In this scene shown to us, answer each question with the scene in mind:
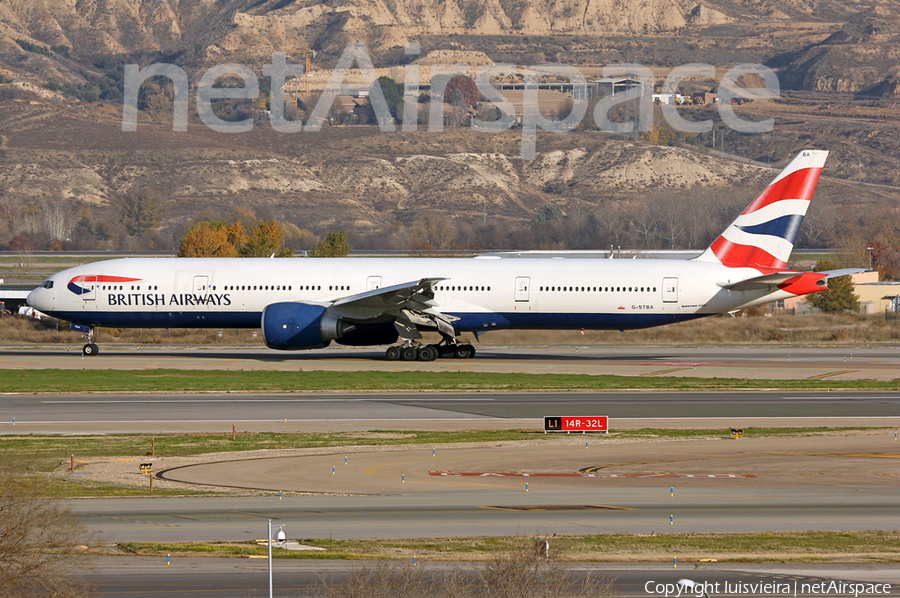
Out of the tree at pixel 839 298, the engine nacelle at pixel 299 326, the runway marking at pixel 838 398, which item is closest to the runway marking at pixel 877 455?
the runway marking at pixel 838 398

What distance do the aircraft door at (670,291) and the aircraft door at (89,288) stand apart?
26.2 m

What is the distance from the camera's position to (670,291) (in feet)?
159

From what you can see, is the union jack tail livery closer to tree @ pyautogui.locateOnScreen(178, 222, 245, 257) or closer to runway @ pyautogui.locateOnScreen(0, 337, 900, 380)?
runway @ pyautogui.locateOnScreen(0, 337, 900, 380)

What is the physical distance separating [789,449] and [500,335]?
30.7 meters

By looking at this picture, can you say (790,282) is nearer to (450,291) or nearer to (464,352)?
(450,291)

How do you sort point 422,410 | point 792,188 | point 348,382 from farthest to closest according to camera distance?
1. point 792,188
2. point 348,382
3. point 422,410

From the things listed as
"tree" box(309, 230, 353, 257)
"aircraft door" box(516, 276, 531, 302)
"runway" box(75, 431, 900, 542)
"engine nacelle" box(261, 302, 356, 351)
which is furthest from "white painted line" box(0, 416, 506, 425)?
"tree" box(309, 230, 353, 257)

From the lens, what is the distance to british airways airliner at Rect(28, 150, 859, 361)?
48.0 meters

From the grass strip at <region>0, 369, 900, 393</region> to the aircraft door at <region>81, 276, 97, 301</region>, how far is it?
6452mm

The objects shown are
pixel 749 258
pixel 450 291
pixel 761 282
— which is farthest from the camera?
pixel 749 258

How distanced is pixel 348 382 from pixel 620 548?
84.4ft

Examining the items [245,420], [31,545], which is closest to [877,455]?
[245,420]

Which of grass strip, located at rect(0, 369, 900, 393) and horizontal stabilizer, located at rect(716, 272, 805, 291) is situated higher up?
horizontal stabilizer, located at rect(716, 272, 805, 291)

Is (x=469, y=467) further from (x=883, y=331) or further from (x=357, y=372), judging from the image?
(x=883, y=331)
